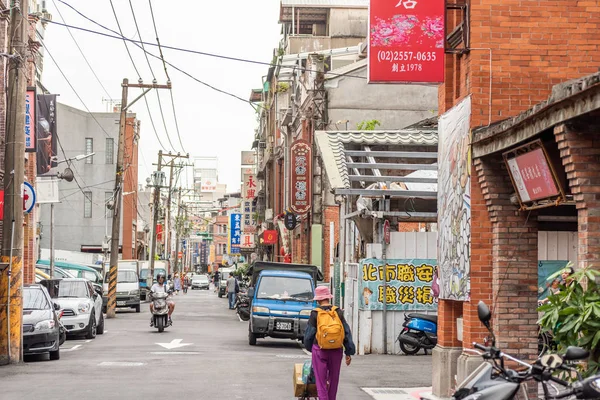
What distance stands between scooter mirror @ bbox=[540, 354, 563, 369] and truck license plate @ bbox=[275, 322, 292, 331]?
20.4 m

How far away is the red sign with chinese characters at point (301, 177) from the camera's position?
43.0 m

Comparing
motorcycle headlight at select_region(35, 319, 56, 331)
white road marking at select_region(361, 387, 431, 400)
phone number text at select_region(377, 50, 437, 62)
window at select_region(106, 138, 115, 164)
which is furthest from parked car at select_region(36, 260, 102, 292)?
phone number text at select_region(377, 50, 437, 62)

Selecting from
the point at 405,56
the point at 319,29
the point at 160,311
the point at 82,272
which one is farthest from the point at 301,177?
the point at 405,56

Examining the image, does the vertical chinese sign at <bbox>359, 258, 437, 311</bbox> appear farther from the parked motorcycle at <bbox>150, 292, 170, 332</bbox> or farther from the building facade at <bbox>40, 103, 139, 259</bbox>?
the building facade at <bbox>40, 103, 139, 259</bbox>

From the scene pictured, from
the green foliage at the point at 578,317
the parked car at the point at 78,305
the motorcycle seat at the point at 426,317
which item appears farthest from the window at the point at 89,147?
the green foliage at the point at 578,317

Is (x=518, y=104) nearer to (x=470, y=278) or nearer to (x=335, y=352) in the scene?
(x=470, y=278)

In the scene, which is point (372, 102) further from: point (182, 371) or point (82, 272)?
point (182, 371)

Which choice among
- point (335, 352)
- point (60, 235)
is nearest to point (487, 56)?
point (335, 352)

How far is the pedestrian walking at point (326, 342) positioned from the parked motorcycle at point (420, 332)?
1084 cm

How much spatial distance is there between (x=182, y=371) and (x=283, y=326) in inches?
335

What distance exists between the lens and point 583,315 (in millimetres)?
9469

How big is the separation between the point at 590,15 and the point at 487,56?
1526mm

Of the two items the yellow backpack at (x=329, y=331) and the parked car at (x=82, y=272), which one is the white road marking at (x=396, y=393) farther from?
the parked car at (x=82, y=272)

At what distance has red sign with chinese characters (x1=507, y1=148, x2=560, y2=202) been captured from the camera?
39.0 feet
